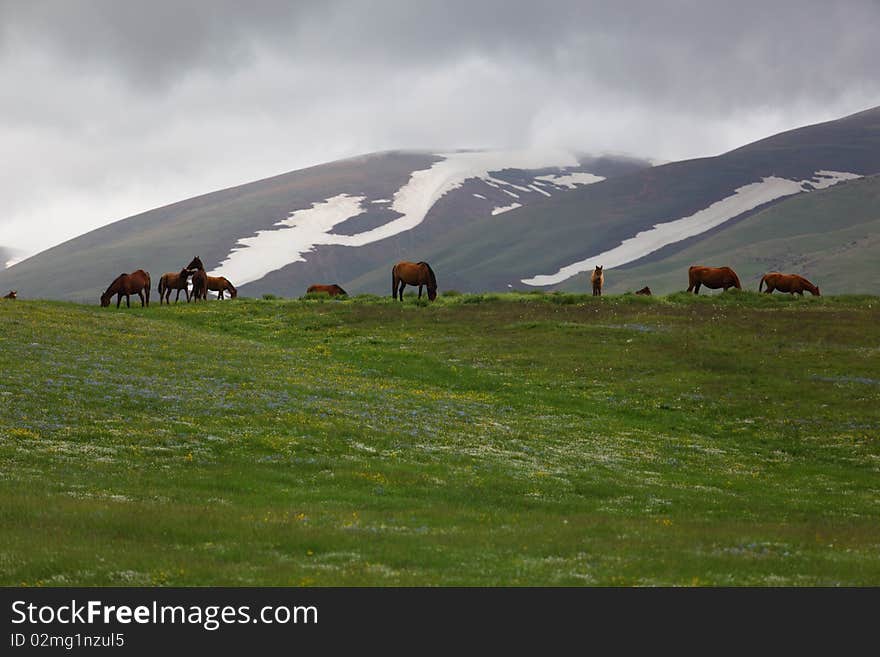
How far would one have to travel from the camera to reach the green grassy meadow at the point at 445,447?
49.4 ft

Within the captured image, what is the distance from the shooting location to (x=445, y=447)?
29.2 metres

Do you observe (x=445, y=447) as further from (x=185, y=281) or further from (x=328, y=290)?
(x=328, y=290)

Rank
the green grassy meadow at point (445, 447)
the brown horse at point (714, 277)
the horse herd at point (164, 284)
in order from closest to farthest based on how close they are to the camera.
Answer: the green grassy meadow at point (445, 447), the horse herd at point (164, 284), the brown horse at point (714, 277)

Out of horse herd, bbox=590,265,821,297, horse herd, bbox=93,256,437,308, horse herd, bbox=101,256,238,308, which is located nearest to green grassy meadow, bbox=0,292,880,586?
horse herd, bbox=101,256,238,308

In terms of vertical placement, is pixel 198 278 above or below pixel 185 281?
above

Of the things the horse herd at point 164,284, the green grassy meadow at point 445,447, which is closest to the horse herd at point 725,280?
the green grassy meadow at point 445,447

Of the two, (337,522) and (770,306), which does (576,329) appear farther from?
(337,522)

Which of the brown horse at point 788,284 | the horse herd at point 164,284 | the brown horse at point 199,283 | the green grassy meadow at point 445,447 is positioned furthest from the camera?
the brown horse at point 788,284

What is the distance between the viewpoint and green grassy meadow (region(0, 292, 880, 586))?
49.4 ft

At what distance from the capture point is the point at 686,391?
43031mm

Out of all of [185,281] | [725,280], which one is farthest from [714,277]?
[185,281]

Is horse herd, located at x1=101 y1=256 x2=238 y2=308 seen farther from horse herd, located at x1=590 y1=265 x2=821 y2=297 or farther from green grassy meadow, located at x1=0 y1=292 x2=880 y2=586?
horse herd, located at x1=590 y1=265 x2=821 y2=297

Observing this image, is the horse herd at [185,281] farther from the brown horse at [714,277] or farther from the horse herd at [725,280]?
the brown horse at [714,277]
